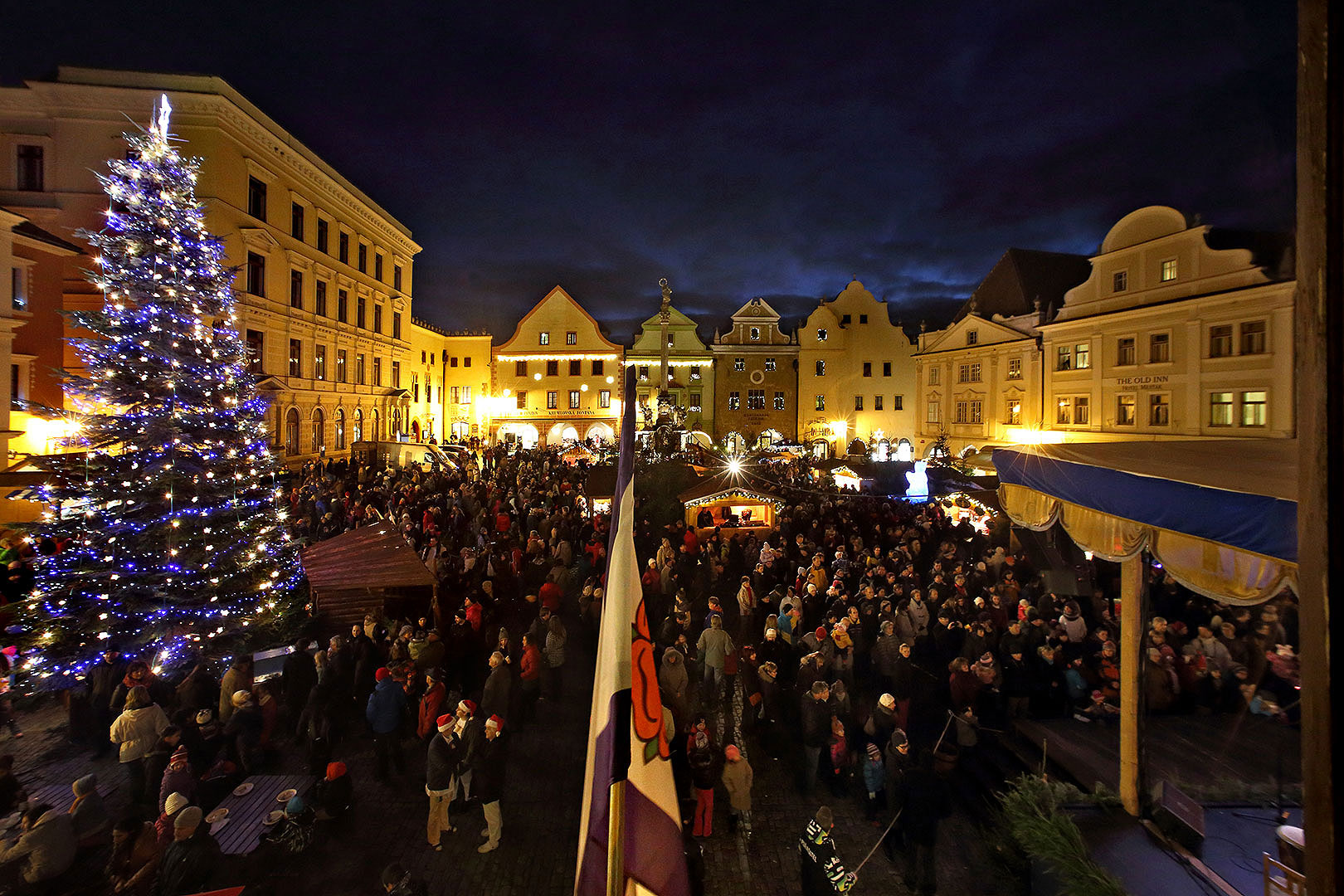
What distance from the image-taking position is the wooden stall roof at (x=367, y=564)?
10.0 metres

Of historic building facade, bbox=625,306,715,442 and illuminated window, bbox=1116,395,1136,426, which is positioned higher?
historic building facade, bbox=625,306,715,442

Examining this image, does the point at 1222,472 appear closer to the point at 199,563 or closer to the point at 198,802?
the point at 198,802

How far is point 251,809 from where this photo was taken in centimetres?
659

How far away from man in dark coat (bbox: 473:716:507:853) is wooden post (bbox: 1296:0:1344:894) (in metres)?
6.43

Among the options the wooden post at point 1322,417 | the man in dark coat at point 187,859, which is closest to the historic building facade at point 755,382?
the man in dark coat at point 187,859

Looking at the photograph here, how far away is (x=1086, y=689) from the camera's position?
313 inches

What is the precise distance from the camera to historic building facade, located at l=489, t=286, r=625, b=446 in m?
44.1

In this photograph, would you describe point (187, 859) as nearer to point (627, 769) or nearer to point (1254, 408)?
point (627, 769)

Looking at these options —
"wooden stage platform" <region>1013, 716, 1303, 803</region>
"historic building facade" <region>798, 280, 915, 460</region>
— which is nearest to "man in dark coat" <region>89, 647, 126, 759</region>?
"wooden stage platform" <region>1013, 716, 1303, 803</region>

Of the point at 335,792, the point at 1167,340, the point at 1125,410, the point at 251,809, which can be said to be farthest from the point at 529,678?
the point at 1125,410

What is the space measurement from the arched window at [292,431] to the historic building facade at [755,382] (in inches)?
1005

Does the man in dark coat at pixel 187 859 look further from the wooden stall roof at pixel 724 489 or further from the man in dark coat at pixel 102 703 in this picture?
the wooden stall roof at pixel 724 489

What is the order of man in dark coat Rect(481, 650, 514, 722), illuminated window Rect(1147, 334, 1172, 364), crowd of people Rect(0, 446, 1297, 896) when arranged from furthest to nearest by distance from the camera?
1. illuminated window Rect(1147, 334, 1172, 364)
2. man in dark coat Rect(481, 650, 514, 722)
3. crowd of people Rect(0, 446, 1297, 896)

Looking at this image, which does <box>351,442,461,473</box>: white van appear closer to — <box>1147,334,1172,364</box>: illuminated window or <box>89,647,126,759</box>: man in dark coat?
<box>89,647,126,759</box>: man in dark coat
